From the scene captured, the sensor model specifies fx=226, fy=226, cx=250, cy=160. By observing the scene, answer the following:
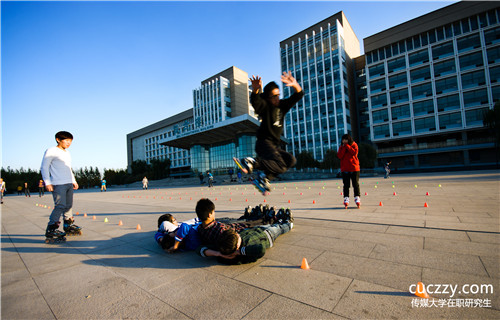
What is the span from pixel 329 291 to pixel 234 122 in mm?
38485

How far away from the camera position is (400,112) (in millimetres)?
49875

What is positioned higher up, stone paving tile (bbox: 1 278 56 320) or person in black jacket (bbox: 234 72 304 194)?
person in black jacket (bbox: 234 72 304 194)

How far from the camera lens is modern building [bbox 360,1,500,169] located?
137 feet

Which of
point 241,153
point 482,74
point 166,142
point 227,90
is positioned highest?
point 227,90

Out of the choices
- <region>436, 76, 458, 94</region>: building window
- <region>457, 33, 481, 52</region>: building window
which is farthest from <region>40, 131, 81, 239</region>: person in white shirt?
<region>457, 33, 481, 52</region>: building window

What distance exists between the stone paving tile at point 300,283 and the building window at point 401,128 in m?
57.0

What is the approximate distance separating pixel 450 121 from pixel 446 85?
7369mm

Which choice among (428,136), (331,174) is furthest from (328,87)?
(331,174)

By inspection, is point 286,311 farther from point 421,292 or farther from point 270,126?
point 270,126

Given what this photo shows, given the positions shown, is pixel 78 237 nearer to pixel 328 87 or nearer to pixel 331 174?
pixel 331 174

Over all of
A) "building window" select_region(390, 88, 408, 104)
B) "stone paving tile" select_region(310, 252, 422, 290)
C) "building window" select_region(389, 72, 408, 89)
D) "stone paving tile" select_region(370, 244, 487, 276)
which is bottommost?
"stone paving tile" select_region(370, 244, 487, 276)

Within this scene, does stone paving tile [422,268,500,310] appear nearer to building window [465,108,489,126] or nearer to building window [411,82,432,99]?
building window [465,108,489,126]

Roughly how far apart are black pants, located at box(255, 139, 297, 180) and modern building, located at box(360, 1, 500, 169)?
5471 cm

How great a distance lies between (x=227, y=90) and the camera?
77062 mm
